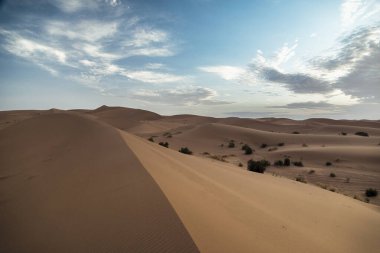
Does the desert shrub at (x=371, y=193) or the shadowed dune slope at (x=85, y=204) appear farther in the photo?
the desert shrub at (x=371, y=193)

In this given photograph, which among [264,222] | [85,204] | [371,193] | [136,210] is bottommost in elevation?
[371,193]

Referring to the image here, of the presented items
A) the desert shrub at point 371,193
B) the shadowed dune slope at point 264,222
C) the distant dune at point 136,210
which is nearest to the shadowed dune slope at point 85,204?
the distant dune at point 136,210

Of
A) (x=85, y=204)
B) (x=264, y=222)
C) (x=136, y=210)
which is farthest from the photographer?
(x=264, y=222)

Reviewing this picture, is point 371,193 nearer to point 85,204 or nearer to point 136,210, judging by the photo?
point 136,210

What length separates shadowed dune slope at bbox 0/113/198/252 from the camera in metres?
3.61

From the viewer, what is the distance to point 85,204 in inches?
191

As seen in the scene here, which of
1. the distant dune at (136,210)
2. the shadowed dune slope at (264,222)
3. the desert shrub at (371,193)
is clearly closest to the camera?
the distant dune at (136,210)

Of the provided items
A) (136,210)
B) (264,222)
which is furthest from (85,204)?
(264,222)

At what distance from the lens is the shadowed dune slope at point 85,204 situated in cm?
361

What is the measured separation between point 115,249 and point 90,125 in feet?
31.3

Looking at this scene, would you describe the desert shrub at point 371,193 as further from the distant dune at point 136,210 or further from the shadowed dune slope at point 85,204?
the shadowed dune slope at point 85,204

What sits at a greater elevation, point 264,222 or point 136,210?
point 136,210

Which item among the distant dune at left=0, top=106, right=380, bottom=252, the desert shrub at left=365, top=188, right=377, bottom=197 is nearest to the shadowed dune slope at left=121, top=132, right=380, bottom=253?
the distant dune at left=0, top=106, right=380, bottom=252

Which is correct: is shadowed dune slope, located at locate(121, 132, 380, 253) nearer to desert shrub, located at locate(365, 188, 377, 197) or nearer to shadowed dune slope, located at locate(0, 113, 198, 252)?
shadowed dune slope, located at locate(0, 113, 198, 252)
